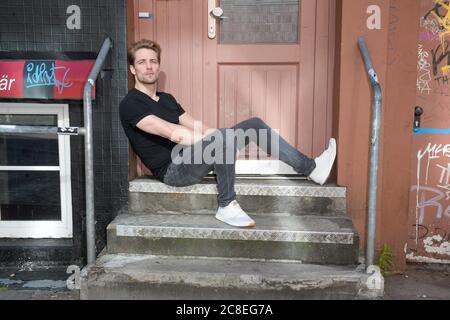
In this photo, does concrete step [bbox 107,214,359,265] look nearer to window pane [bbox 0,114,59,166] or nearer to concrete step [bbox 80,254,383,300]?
concrete step [bbox 80,254,383,300]

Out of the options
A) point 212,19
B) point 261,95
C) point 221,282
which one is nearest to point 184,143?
point 261,95

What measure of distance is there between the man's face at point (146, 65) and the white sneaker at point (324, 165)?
1.33 meters

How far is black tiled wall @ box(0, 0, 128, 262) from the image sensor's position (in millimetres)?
3268

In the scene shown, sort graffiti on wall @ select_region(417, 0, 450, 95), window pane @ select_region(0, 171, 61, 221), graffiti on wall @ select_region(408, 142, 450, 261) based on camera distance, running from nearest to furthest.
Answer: graffiti on wall @ select_region(417, 0, 450, 95), graffiti on wall @ select_region(408, 142, 450, 261), window pane @ select_region(0, 171, 61, 221)

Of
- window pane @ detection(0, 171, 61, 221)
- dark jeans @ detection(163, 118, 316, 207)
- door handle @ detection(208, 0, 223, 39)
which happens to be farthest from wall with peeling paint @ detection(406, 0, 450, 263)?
window pane @ detection(0, 171, 61, 221)

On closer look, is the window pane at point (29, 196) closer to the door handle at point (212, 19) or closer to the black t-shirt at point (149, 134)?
the black t-shirt at point (149, 134)

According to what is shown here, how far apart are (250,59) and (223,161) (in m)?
0.98

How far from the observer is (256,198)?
324 centimetres

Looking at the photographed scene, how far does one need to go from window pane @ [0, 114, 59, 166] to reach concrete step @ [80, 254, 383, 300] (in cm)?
118

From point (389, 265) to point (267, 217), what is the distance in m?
1.06

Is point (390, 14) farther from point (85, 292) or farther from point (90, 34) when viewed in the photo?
point (85, 292)

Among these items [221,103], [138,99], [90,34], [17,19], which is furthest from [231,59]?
[17,19]

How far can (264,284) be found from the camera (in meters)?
2.68

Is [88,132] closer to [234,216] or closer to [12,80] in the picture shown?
[12,80]
